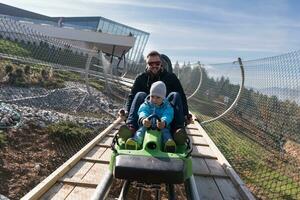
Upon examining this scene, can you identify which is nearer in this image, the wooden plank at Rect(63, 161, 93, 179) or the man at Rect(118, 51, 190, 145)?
the man at Rect(118, 51, 190, 145)

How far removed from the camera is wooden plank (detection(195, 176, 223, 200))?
13.2ft

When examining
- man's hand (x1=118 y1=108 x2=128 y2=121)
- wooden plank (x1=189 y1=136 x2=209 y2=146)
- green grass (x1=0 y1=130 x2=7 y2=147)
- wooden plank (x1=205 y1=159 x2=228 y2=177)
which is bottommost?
green grass (x1=0 y1=130 x2=7 y2=147)

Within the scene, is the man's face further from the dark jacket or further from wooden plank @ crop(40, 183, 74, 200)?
wooden plank @ crop(40, 183, 74, 200)

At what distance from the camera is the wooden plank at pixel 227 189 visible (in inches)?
162

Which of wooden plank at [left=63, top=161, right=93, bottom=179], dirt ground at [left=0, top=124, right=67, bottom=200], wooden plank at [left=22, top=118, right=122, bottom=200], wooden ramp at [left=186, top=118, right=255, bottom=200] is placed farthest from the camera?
dirt ground at [left=0, top=124, right=67, bottom=200]

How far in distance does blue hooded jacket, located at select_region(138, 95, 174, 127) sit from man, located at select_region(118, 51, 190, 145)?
14 cm

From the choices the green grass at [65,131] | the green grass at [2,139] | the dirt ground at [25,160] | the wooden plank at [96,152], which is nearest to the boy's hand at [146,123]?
the wooden plank at [96,152]

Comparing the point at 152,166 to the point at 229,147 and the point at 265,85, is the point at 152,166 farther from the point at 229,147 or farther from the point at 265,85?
the point at 229,147

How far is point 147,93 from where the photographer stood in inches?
185

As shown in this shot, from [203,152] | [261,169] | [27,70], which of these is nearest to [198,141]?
[203,152]

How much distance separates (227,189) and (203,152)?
1448 mm

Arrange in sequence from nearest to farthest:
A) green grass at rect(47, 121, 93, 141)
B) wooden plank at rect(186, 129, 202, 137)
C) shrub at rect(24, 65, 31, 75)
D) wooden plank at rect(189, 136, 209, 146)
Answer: wooden plank at rect(189, 136, 209, 146) → wooden plank at rect(186, 129, 202, 137) → green grass at rect(47, 121, 93, 141) → shrub at rect(24, 65, 31, 75)

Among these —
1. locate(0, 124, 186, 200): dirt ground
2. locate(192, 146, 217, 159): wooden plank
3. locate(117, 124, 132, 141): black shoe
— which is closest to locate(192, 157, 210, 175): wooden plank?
locate(192, 146, 217, 159): wooden plank

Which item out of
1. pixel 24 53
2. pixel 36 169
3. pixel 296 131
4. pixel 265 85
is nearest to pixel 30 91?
pixel 24 53
